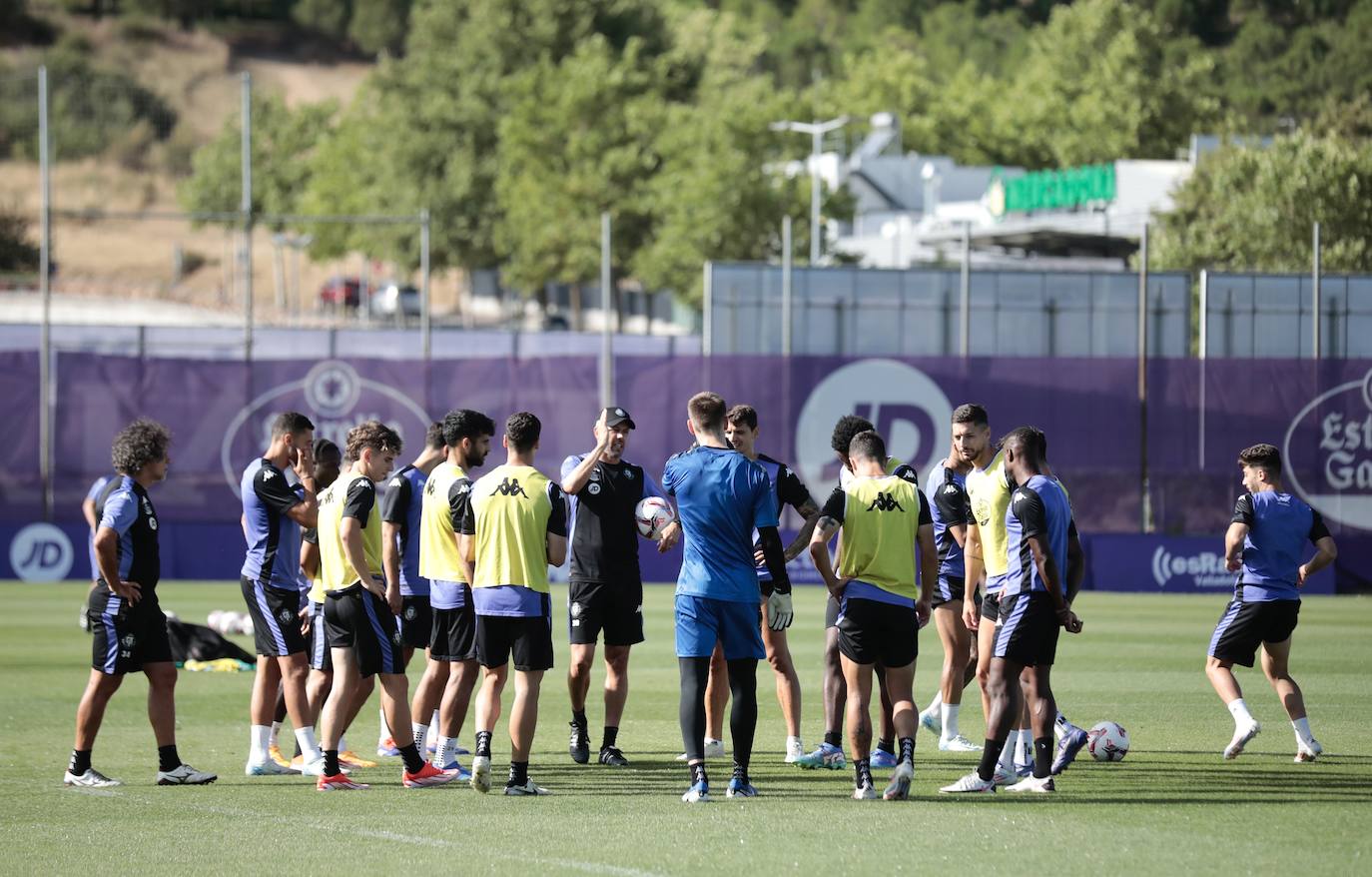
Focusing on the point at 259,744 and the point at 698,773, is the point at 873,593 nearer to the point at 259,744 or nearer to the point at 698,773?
the point at 698,773

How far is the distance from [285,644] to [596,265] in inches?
2004

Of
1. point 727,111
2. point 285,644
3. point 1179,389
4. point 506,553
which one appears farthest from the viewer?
point 727,111

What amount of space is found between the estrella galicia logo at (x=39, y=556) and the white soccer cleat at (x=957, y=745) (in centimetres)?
1750

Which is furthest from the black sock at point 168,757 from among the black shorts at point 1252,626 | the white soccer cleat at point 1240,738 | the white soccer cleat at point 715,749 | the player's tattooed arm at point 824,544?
the black shorts at point 1252,626

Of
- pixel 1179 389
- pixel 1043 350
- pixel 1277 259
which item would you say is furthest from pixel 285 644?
pixel 1277 259

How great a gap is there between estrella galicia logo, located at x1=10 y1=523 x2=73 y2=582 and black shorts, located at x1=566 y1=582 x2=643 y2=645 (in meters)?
16.8

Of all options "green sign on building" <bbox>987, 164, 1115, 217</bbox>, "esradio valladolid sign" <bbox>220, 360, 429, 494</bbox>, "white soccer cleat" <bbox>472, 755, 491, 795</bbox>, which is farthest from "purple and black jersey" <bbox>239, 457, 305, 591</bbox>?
"green sign on building" <bbox>987, 164, 1115, 217</bbox>

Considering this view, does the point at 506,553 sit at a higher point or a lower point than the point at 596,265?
lower

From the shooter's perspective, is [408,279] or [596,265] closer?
[596,265]

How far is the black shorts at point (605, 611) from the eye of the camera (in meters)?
10.7

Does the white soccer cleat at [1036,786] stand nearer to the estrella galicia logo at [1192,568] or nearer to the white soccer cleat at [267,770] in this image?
the white soccer cleat at [267,770]

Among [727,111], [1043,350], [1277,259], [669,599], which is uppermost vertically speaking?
[727,111]

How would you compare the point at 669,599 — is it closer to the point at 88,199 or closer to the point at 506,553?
the point at 506,553

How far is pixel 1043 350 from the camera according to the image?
142 feet
